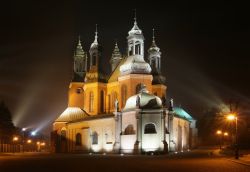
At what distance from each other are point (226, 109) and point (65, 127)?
39.1 metres

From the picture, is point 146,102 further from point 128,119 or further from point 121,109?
point 121,109

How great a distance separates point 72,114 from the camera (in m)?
84.5

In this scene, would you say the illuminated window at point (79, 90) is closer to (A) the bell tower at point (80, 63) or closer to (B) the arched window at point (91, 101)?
(A) the bell tower at point (80, 63)

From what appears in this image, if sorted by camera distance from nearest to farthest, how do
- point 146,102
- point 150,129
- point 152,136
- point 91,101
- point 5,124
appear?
1. point 152,136
2. point 150,129
3. point 146,102
4. point 91,101
5. point 5,124

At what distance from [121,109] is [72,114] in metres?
19.1

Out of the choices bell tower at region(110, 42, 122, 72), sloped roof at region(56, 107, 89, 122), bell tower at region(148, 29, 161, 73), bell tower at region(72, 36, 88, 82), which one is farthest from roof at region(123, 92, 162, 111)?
bell tower at region(72, 36, 88, 82)

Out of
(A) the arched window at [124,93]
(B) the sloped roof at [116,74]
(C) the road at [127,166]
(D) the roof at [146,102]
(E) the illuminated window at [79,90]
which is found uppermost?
(B) the sloped roof at [116,74]

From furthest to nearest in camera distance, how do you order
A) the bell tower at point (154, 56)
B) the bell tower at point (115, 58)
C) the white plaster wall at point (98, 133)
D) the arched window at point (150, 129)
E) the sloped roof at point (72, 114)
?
1. the bell tower at point (115, 58)
2. the bell tower at point (154, 56)
3. the sloped roof at point (72, 114)
4. the white plaster wall at point (98, 133)
5. the arched window at point (150, 129)

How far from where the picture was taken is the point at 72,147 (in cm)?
7781

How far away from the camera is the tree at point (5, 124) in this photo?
97.3m

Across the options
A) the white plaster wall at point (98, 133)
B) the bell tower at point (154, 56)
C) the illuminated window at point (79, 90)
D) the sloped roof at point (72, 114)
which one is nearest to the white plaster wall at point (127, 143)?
the white plaster wall at point (98, 133)

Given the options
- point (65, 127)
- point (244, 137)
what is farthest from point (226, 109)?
point (65, 127)

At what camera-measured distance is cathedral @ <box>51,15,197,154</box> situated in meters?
62.2

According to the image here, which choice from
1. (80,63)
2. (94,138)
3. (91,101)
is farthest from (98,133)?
(80,63)
